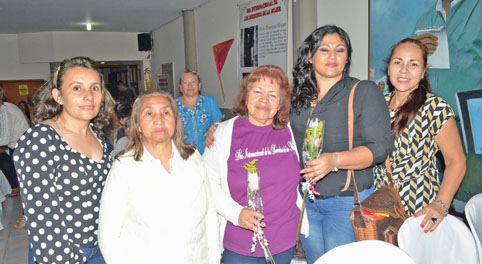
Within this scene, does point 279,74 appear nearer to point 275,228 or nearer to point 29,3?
point 275,228

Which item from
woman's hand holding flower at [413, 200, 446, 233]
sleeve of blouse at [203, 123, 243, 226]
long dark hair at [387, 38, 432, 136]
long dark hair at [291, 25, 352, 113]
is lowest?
woman's hand holding flower at [413, 200, 446, 233]

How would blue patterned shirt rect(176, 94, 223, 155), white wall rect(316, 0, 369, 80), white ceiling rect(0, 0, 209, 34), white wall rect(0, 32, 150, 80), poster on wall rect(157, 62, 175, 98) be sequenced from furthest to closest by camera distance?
1. white wall rect(0, 32, 150, 80)
2. poster on wall rect(157, 62, 175, 98)
3. white ceiling rect(0, 0, 209, 34)
4. blue patterned shirt rect(176, 94, 223, 155)
5. white wall rect(316, 0, 369, 80)

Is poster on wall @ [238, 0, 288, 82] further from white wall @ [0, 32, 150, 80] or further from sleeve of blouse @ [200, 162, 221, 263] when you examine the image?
white wall @ [0, 32, 150, 80]

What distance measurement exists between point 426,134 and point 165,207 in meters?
1.45

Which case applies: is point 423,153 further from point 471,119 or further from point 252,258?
point 471,119

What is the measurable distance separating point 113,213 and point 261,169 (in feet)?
2.48

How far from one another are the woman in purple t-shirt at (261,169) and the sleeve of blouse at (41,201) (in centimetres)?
77

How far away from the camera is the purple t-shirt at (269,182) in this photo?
6.11 feet

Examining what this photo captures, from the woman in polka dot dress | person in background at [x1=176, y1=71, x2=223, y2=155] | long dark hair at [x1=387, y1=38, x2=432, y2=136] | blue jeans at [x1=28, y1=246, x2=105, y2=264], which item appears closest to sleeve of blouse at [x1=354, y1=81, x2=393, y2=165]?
long dark hair at [x1=387, y1=38, x2=432, y2=136]

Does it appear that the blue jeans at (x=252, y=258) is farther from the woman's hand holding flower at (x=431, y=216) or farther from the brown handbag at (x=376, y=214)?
the woman's hand holding flower at (x=431, y=216)

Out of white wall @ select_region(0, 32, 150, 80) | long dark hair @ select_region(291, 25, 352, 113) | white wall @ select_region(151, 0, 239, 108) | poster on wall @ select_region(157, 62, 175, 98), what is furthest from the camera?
white wall @ select_region(0, 32, 150, 80)

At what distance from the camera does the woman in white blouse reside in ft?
5.26

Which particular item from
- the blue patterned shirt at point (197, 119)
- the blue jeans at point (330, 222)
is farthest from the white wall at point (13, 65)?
the blue jeans at point (330, 222)

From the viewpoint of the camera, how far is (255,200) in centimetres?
176
